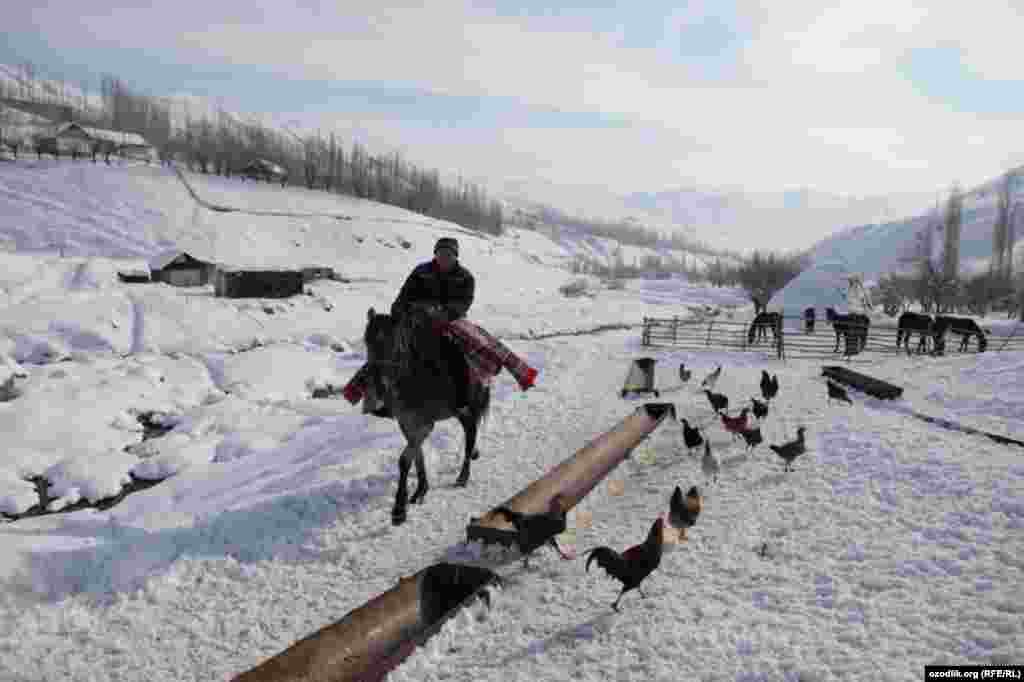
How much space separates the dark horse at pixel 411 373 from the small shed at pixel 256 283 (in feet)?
127

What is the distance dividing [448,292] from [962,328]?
82.2ft

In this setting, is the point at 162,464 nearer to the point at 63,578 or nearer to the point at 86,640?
the point at 63,578

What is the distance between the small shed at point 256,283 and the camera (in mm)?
42125

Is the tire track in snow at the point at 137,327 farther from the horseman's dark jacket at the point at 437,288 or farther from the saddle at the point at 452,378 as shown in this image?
the horseman's dark jacket at the point at 437,288

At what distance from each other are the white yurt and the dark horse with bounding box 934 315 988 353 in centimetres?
1650

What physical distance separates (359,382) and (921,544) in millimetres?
6950

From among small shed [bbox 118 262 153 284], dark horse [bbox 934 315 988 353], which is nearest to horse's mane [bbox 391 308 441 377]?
dark horse [bbox 934 315 988 353]

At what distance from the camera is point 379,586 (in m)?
6.60

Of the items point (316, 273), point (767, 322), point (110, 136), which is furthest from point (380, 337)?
point (110, 136)

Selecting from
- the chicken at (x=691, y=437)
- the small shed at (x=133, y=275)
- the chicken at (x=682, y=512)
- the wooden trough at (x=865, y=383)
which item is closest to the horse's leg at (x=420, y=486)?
the chicken at (x=682, y=512)

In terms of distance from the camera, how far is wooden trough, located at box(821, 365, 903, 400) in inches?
535

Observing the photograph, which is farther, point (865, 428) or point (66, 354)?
point (66, 354)

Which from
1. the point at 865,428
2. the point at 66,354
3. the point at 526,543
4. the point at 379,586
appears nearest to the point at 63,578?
the point at 379,586

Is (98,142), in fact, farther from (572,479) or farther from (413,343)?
(572,479)
